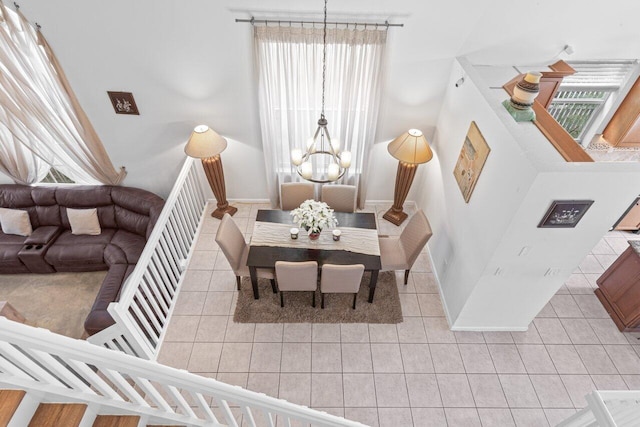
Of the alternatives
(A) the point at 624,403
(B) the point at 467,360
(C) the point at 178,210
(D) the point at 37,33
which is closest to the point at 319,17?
(C) the point at 178,210

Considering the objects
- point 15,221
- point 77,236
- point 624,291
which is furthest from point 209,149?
point 624,291

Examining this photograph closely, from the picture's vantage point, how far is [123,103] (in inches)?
165

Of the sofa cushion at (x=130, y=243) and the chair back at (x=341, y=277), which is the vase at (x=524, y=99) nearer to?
the chair back at (x=341, y=277)

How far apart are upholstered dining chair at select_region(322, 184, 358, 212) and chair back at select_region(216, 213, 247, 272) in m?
1.18

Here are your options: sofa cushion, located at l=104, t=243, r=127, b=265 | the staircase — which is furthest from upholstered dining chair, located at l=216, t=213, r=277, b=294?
the staircase

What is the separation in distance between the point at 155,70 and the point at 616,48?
495 centimetres

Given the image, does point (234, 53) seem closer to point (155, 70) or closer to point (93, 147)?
point (155, 70)

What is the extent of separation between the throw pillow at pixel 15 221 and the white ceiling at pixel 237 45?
1.75 meters

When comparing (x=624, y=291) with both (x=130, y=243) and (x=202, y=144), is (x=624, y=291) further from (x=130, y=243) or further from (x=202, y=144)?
(x=130, y=243)

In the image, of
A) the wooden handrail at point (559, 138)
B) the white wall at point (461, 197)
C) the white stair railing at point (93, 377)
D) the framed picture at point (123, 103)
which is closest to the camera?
the white stair railing at point (93, 377)

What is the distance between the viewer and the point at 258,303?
158 inches

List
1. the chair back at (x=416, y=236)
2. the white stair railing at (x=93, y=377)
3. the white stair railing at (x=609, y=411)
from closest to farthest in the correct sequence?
the white stair railing at (x=93, y=377)
the white stair railing at (x=609, y=411)
the chair back at (x=416, y=236)

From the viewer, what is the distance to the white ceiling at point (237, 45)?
11.4ft

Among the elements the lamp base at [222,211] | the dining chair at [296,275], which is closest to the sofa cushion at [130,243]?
the lamp base at [222,211]
